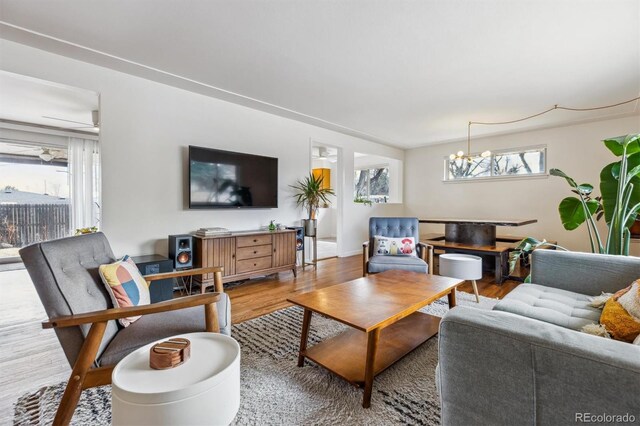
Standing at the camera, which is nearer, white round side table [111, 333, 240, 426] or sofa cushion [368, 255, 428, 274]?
white round side table [111, 333, 240, 426]

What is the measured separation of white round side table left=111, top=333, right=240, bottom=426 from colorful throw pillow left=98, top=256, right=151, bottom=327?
695 millimetres

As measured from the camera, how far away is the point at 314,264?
471 centimetres

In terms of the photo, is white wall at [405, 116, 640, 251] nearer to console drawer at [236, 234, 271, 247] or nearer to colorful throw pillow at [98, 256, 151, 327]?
console drawer at [236, 234, 271, 247]

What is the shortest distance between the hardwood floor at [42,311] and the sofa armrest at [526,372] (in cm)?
210

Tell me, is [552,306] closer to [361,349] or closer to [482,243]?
[361,349]

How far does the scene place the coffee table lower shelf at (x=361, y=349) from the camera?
1675 millimetres

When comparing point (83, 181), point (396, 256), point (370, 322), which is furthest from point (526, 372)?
point (83, 181)

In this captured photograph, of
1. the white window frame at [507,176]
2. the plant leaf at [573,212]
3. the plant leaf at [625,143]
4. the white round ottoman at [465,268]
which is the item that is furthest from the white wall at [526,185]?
the white round ottoman at [465,268]

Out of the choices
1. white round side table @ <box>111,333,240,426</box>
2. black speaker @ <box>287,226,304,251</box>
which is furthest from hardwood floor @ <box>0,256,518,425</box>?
white round side table @ <box>111,333,240,426</box>

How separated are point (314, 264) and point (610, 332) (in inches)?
146

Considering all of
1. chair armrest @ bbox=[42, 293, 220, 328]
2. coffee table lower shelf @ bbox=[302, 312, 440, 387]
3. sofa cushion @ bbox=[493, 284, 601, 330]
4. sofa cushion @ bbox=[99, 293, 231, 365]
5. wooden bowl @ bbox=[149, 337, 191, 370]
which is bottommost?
coffee table lower shelf @ bbox=[302, 312, 440, 387]

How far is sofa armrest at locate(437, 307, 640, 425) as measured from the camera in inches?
27.2

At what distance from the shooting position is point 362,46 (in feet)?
8.28

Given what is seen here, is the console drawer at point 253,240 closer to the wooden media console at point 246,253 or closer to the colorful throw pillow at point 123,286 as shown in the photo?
the wooden media console at point 246,253
